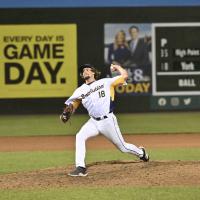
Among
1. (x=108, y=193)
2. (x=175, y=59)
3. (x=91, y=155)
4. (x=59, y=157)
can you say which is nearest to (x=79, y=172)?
(x=108, y=193)

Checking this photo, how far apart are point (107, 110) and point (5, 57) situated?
37.7 ft

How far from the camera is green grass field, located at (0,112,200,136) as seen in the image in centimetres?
1620

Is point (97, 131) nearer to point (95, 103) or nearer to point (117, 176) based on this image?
point (95, 103)

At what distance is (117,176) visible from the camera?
9.01 m

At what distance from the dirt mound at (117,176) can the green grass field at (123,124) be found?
19.5 feet

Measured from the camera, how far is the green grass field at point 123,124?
53.2 feet

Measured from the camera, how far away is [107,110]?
9.34 metres

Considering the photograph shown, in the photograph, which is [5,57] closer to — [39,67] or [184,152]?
[39,67]

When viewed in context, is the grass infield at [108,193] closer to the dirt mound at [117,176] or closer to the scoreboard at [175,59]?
the dirt mound at [117,176]

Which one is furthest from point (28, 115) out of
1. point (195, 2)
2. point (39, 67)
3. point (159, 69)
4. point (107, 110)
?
point (107, 110)

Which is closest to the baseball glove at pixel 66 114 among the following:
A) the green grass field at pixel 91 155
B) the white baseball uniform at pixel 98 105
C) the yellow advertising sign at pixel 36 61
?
the white baseball uniform at pixel 98 105

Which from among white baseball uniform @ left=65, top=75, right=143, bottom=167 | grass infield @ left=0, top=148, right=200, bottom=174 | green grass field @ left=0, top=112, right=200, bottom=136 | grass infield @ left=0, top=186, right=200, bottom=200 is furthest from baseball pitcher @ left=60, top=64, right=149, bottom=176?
green grass field @ left=0, top=112, right=200, bottom=136

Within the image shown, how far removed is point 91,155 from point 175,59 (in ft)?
28.5

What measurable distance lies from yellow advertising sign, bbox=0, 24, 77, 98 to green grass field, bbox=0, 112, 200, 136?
92 cm
